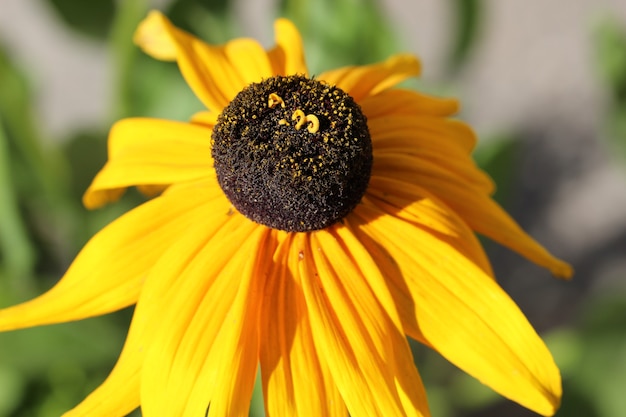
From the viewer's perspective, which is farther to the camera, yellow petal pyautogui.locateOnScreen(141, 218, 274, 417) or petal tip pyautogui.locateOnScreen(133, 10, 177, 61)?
petal tip pyautogui.locateOnScreen(133, 10, 177, 61)

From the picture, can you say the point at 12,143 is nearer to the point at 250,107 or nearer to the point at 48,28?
the point at 250,107

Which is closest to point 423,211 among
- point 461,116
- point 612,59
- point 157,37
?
point 157,37

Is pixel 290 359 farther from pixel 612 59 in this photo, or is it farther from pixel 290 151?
pixel 612 59

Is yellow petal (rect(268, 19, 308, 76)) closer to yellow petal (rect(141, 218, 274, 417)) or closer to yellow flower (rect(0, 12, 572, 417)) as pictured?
yellow flower (rect(0, 12, 572, 417))

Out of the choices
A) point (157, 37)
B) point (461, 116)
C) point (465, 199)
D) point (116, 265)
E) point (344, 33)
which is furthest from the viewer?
point (461, 116)

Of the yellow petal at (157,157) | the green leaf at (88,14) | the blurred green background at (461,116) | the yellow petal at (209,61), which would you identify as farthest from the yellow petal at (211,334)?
the green leaf at (88,14)

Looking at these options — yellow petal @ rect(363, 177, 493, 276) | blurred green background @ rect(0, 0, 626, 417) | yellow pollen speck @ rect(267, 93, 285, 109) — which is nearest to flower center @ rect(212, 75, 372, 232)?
yellow pollen speck @ rect(267, 93, 285, 109)

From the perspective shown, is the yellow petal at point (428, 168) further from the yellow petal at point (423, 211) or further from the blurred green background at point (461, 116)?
the blurred green background at point (461, 116)
